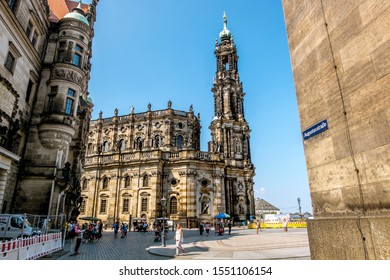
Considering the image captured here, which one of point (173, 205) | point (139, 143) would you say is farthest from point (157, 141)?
point (173, 205)

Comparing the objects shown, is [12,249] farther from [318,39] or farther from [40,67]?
[40,67]

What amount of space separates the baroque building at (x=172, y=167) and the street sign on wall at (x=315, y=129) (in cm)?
2960

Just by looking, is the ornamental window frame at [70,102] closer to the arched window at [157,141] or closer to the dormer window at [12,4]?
the dormer window at [12,4]

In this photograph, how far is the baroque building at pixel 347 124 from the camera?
15.2 ft

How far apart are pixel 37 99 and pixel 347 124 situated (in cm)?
2078

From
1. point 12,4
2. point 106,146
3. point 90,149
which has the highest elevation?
point 106,146

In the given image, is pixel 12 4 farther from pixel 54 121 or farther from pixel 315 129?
pixel 315 129

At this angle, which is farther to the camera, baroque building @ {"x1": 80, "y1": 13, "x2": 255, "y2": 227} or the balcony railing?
the balcony railing

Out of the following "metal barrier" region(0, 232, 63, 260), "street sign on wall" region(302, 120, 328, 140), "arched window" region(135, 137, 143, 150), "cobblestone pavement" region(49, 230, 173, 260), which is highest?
"arched window" region(135, 137, 143, 150)

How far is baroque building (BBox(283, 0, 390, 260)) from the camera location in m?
4.63

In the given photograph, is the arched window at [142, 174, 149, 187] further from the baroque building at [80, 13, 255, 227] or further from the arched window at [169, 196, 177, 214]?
the arched window at [169, 196, 177, 214]

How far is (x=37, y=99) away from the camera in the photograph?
1869 centimetres

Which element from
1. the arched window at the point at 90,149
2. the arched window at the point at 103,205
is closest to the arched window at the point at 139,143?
the arched window at the point at 90,149

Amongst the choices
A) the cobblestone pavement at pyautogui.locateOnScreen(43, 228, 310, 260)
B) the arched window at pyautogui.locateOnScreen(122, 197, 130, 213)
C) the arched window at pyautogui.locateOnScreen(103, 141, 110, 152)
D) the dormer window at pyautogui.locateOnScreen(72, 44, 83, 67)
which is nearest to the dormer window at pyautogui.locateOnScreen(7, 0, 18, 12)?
the dormer window at pyautogui.locateOnScreen(72, 44, 83, 67)
